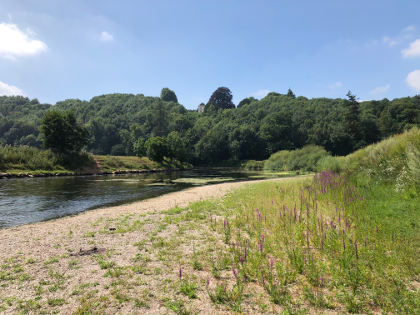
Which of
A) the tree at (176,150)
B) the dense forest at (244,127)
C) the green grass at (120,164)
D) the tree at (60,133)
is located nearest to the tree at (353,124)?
the dense forest at (244,127)

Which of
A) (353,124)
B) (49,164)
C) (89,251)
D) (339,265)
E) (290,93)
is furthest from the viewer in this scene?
(290,93)

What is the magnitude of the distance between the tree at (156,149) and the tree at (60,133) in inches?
804

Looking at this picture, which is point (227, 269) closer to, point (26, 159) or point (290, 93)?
point (26, 159)

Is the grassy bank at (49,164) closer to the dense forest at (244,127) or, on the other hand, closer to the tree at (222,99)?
the dense forest at (244,127)

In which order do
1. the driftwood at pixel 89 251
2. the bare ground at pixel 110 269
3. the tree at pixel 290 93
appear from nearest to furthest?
1. the bare ground at pixel 110 269
2. the driftwood at pixel 89 251
3. the tree at pixel 290 93

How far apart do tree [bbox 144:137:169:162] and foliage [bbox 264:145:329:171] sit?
33460 millimetres

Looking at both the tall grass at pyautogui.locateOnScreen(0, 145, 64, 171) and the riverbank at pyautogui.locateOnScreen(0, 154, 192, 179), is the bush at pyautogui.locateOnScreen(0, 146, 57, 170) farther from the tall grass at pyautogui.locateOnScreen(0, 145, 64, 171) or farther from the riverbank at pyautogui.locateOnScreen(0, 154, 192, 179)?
the riverbank at pyautogui.locateOnScreen(0, 154, 192, 179)

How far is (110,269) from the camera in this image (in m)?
5.73

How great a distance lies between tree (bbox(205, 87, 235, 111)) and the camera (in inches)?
7264

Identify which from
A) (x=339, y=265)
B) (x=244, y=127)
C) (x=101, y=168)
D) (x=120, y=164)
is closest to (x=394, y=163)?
(x=339, y=265)

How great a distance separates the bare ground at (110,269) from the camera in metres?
4.29

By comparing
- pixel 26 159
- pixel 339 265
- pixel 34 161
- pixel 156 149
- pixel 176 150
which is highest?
pixel 176 150

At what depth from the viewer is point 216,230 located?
8.65 metres

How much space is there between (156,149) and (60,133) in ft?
88.3
